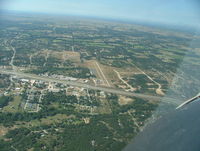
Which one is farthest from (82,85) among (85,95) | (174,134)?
(174,134)

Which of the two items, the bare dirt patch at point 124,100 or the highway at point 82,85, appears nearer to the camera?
the bare dirt patch at point 124,100

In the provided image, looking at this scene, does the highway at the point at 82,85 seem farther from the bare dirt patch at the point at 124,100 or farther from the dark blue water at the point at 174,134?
the dark blue water at the point at 174,134

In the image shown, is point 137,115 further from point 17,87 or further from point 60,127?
point 17,87

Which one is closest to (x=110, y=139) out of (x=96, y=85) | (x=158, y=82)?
(x=96, y=85)

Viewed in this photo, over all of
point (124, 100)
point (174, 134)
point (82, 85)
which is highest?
point (174, 134)

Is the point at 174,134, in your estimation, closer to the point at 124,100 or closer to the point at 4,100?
the point at 124,100

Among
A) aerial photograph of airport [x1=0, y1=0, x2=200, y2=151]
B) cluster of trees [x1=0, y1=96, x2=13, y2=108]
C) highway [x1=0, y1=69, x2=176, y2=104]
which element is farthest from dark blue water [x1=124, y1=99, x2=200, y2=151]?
cluster of trees [x1=0, y1=96, x2=13, y2=108]

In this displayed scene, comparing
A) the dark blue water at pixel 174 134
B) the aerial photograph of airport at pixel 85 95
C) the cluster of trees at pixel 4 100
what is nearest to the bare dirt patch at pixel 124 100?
the aerial photograph of airport at pixel 85 95

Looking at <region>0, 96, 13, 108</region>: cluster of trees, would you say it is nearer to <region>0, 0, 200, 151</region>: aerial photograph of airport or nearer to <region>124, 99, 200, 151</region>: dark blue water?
<region>0, 0, 200, 151</region>: aerial photograph of airport
